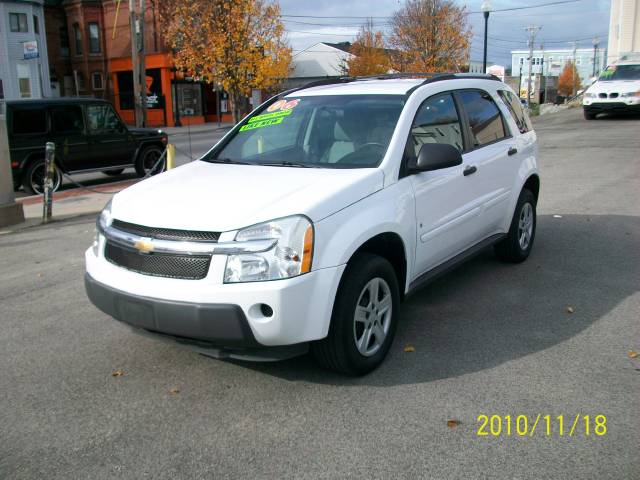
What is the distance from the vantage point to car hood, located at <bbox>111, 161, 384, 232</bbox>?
353 cm

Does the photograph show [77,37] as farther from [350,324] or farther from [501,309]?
[350,324]

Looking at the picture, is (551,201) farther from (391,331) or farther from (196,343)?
(196,343)

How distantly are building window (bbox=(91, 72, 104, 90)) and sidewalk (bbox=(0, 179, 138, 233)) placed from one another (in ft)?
112

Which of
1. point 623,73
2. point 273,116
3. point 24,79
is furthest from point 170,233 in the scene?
point 24,79

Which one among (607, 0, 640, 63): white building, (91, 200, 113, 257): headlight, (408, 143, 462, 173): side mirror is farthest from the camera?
(607, 0, 640, 63): white building

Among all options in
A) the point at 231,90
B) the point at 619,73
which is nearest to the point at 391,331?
the point at 231,90

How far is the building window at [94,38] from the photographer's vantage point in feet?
145

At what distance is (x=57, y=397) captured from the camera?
375 cm

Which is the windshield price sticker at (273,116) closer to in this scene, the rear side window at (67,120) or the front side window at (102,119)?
the rear side window at (67,120)

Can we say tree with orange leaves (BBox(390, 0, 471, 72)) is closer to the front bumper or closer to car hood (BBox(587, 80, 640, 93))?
car hood (BBox(587, 80, 640, 93))

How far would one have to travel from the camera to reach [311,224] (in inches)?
137

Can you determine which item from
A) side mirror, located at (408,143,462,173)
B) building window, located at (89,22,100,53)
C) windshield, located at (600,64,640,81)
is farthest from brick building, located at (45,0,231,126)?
side mirror, located at (408,143,462,173)

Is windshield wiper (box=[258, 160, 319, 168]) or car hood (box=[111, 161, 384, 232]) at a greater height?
windshield wiper (box=[258, 160, 319, 168])

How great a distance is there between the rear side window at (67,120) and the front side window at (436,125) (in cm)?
1004
